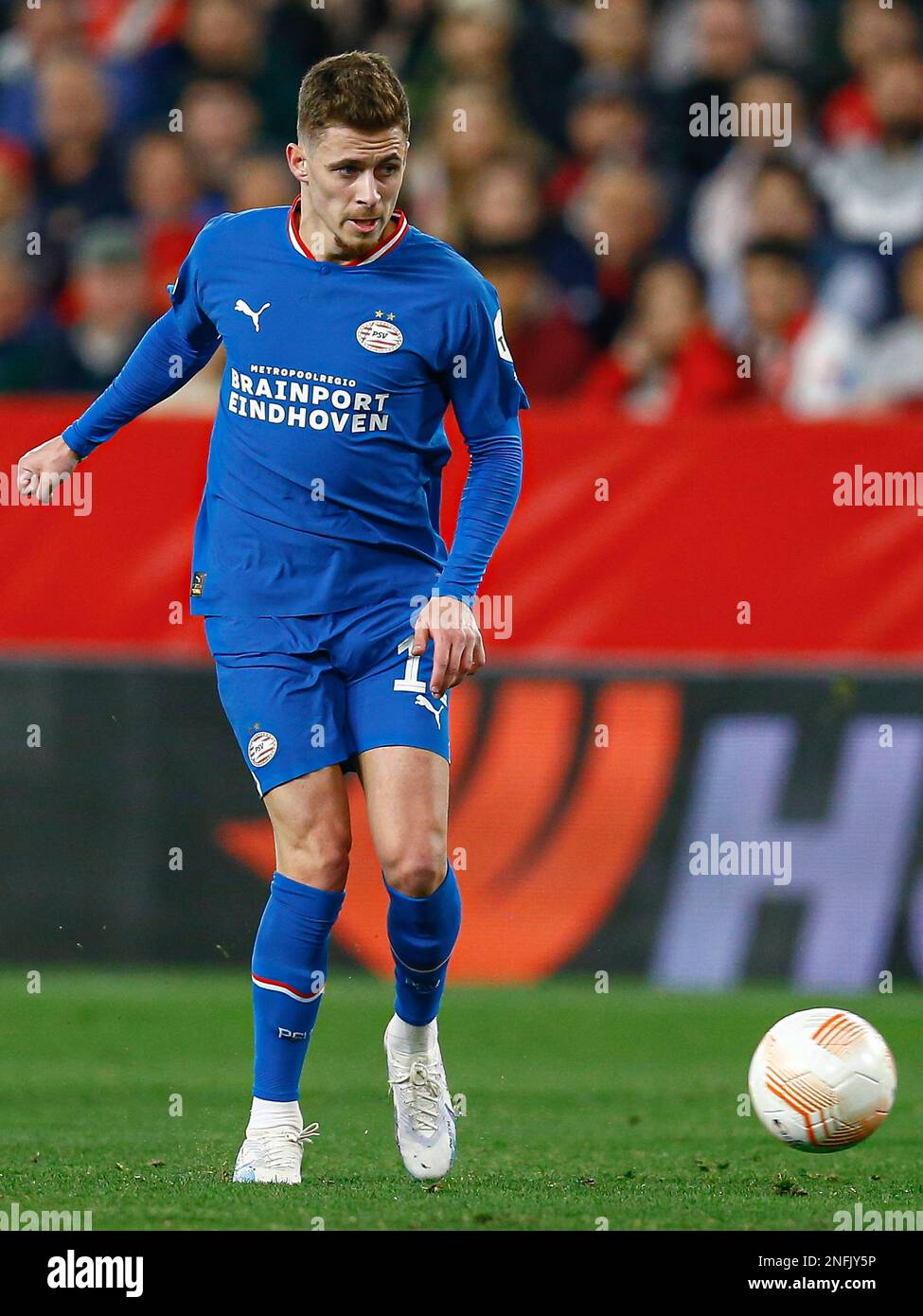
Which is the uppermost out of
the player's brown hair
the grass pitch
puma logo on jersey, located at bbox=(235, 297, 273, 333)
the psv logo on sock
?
the player's brown hair

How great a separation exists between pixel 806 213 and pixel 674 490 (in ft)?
7.32

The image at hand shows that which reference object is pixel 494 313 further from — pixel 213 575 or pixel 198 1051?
pixel 198 1051

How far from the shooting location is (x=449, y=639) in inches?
182

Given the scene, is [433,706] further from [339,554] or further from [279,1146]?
[279,1146]

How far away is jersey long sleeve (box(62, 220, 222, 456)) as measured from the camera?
16.6 ft

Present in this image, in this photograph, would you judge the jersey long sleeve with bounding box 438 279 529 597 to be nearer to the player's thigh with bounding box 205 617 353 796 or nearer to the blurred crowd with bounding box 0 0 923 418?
the player's thigh with bounding box 205 617 353 796

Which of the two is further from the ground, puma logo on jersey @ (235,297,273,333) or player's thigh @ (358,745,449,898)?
puma logo on jersey @ (235,297,273,333)

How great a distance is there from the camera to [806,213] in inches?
410

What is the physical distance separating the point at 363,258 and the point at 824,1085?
7.23ft

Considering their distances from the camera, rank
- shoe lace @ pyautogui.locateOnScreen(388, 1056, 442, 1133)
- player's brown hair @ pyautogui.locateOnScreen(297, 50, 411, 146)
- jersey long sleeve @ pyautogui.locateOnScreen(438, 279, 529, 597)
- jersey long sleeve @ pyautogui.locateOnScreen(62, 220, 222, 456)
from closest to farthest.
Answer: player's brown hair @ pyautogui.locateOnScreen(297, 50, 411, 146) < jersey long sleeve @ pyautogui.locateOnScreen(438, 279, 529, 597) < shoe lace @ pyautogui.locateOnScreen(388, 1056, 442, 1133) < jersey long sleeve @ pyautogui.locateOnScreen(62, 220, 222, 456)

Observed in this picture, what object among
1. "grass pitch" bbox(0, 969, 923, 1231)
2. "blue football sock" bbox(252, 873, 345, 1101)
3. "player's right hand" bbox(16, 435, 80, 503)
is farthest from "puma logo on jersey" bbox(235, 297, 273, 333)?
"grass pitch" bbox(0, 969, 923, 1231)

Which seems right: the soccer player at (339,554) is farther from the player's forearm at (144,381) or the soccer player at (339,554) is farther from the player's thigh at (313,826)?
the player's forearm at (144,381)

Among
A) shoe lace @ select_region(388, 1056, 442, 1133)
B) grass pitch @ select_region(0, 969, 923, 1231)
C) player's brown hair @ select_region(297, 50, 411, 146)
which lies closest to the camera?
grass pitch @ select_region(0, 969, 923, 1231)

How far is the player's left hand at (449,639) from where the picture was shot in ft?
15.2
